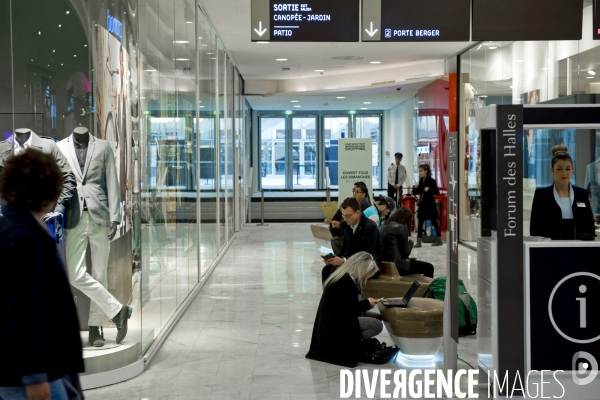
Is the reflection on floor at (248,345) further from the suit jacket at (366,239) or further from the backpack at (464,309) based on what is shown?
the suit jacket at (366,239)

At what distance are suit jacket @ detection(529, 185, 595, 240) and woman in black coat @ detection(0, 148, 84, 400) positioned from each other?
398 centimetres

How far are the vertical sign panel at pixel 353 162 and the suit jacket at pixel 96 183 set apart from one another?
10718 mm

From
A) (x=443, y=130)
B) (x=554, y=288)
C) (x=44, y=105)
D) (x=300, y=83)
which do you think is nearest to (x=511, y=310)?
(x=554, y=288)

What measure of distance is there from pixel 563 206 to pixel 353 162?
10699mm

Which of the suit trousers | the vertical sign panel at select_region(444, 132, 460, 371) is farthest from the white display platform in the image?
the vertical sign panel at select_region(444, 132, 460, 371)

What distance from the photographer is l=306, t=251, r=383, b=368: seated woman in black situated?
585 cm

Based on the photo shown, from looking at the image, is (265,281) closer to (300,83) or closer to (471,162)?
(471,162)

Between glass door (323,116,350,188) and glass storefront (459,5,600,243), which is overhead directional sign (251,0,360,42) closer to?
glass storefront (459,5,600,243)

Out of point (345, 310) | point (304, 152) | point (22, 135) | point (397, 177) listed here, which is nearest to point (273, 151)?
point (304, 152)

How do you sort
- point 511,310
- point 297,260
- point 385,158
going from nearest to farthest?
point 511,310 < point 297,260 < point 385,158

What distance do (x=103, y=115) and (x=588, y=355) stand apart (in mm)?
3819

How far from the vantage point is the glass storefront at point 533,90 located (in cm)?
886

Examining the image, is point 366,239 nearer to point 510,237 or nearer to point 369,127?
point 510,237

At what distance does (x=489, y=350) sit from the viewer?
507 centimetres
